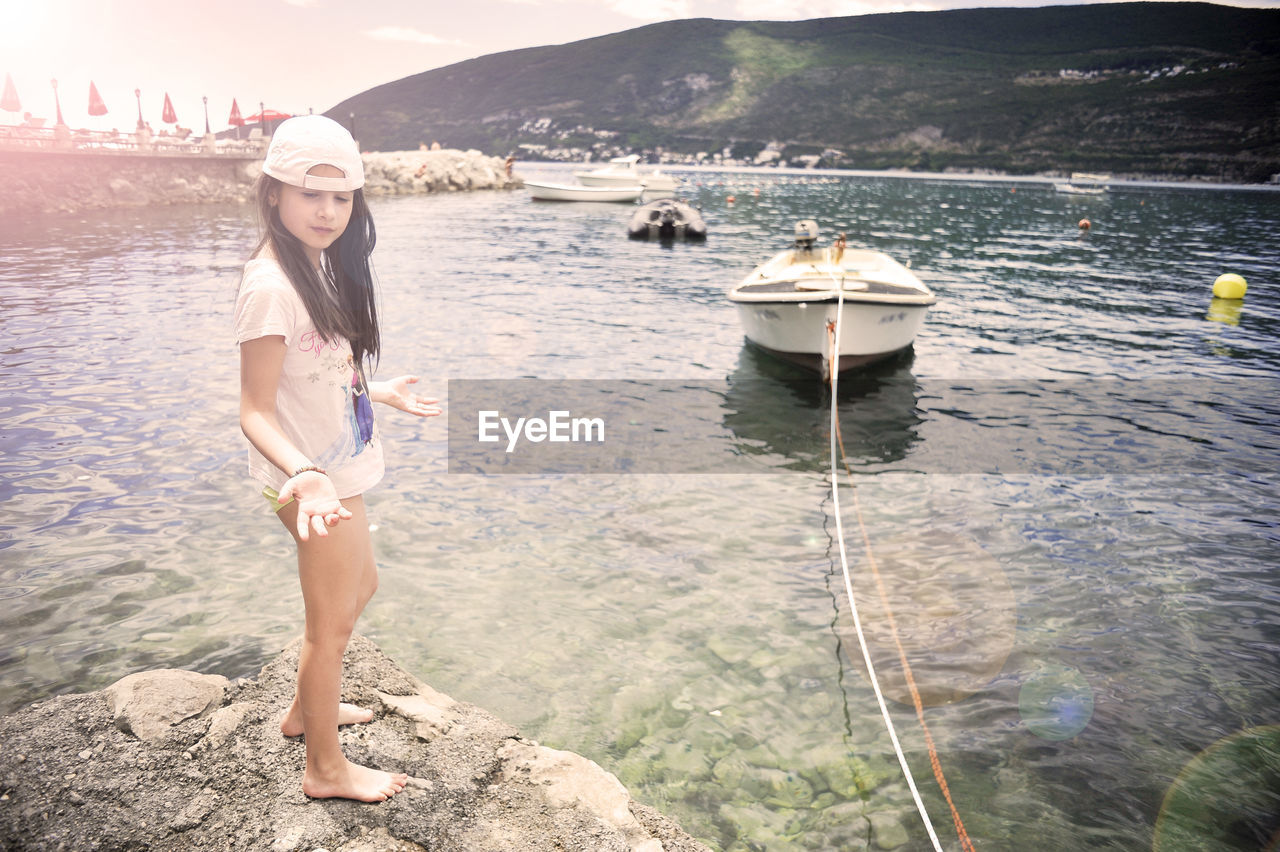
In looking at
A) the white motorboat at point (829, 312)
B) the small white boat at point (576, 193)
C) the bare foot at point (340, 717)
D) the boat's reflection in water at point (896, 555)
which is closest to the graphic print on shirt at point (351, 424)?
the bare foot at point (340, 717)

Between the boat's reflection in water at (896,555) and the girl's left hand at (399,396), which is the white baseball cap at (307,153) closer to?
the girl's left hand at (399,396)

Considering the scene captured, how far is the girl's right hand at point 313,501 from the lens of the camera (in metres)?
2.21

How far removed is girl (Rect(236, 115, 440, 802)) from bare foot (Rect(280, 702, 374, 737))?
1.01 feet

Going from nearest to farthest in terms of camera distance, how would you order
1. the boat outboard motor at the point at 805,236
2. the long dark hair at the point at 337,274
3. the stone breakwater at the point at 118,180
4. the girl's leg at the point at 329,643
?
the long dark hair at the point at 337,274, the girl's leg at the point at 329,643, the boat outboard motor at the point at 805,236, the stone breakwater at the point at 118,180

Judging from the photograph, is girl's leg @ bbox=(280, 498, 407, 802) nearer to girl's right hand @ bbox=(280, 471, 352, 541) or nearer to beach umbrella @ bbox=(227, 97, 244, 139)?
girl's right hand @ bbox=(280, 471, 352, 541)

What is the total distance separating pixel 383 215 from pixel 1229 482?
4106 cm

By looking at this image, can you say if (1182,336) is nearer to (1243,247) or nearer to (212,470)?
(212,470)

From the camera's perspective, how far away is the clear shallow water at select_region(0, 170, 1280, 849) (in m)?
4.36

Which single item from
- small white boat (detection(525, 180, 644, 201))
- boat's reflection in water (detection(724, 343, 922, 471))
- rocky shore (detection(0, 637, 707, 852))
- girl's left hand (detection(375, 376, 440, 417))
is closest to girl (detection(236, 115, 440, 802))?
rocky shore (detection(0, 637, 707, 852))

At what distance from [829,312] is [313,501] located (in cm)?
1019

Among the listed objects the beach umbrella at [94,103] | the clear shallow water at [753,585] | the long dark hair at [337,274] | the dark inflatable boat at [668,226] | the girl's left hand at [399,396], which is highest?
the beach umbrella at [94,103]

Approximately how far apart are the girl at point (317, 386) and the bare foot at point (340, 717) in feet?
1.01

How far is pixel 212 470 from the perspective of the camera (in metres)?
8.25

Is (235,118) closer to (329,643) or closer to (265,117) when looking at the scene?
(265,117)
